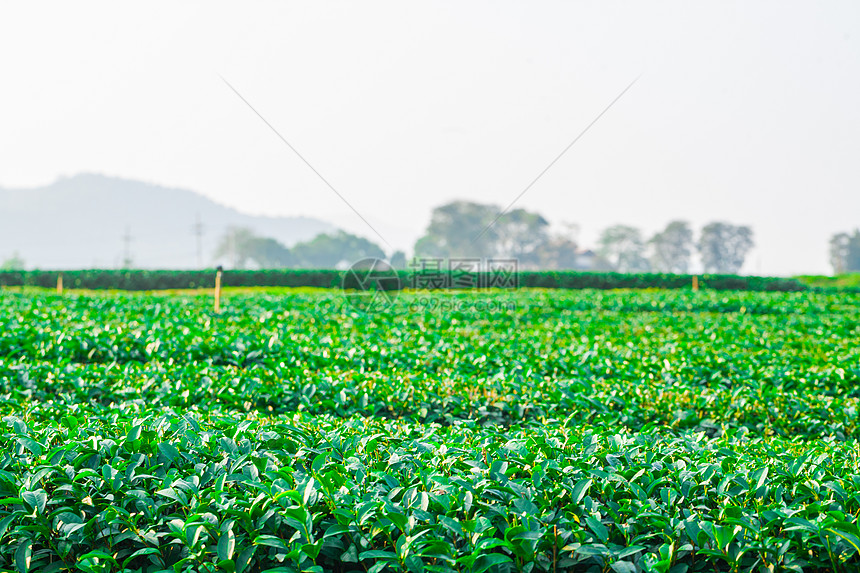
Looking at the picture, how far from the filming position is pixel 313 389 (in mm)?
4086

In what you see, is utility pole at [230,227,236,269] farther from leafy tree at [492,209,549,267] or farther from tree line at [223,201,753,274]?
leafy tree at [492,209,549,267]

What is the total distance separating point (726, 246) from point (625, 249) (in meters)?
14.5

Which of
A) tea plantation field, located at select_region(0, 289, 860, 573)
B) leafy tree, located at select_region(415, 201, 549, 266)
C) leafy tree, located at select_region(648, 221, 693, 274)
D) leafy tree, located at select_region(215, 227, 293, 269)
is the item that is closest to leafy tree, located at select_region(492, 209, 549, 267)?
leafy tree, located at select_region(415, 201, 549, 266)

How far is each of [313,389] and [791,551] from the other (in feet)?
9.99

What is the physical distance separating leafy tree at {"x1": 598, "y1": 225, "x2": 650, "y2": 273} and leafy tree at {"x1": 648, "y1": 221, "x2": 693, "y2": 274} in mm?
3557

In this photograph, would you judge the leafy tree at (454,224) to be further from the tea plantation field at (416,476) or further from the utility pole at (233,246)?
the tea plantation field at (416,476)

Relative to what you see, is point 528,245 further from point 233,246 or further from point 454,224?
point 233,246

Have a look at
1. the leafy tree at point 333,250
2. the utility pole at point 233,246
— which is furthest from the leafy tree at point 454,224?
the utility pole at point 233,246

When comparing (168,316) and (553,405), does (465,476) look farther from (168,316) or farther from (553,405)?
(168,316)

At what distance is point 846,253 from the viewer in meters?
78.6

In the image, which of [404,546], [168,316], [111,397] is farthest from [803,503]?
[168,316]

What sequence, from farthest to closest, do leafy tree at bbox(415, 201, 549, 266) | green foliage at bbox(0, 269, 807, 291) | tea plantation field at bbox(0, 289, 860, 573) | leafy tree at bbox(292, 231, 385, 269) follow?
leafy tree at bbox(292, 231, 385, 269)
leafy tree at bbox(415, 201, 549, 266)
green foliage at bbox(0, 269, 807, 291)
tea plantation field at bbox(0, 289, 860, 573)

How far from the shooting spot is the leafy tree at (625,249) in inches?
3452

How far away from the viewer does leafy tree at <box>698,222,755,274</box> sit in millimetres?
79438
